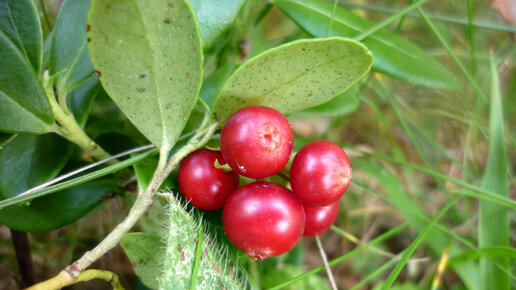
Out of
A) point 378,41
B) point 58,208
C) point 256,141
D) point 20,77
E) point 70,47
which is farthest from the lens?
point 378,41

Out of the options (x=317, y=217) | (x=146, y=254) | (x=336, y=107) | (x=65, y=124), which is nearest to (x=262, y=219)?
(x=317, y=217)

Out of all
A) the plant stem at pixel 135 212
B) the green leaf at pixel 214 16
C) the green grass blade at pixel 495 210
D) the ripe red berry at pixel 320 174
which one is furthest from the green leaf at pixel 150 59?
the green grass blade at pixel 495 210

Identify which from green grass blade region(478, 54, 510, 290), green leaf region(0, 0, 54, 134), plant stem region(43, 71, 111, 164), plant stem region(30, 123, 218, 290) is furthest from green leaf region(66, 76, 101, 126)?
green grass blade region(478, 54, 510, 290)

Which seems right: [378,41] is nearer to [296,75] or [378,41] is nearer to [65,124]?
[296,75]

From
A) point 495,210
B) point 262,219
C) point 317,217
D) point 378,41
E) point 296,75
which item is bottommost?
point 495,210

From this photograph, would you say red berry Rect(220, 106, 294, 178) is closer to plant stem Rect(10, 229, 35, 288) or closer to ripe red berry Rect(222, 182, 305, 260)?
ripe red berry Rect(222, 182, 305, 260)

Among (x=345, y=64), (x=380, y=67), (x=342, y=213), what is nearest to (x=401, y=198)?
(x=342, y=213)

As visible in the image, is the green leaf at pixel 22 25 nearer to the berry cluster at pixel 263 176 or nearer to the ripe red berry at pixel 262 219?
the berry cluster at pixel 263 176
